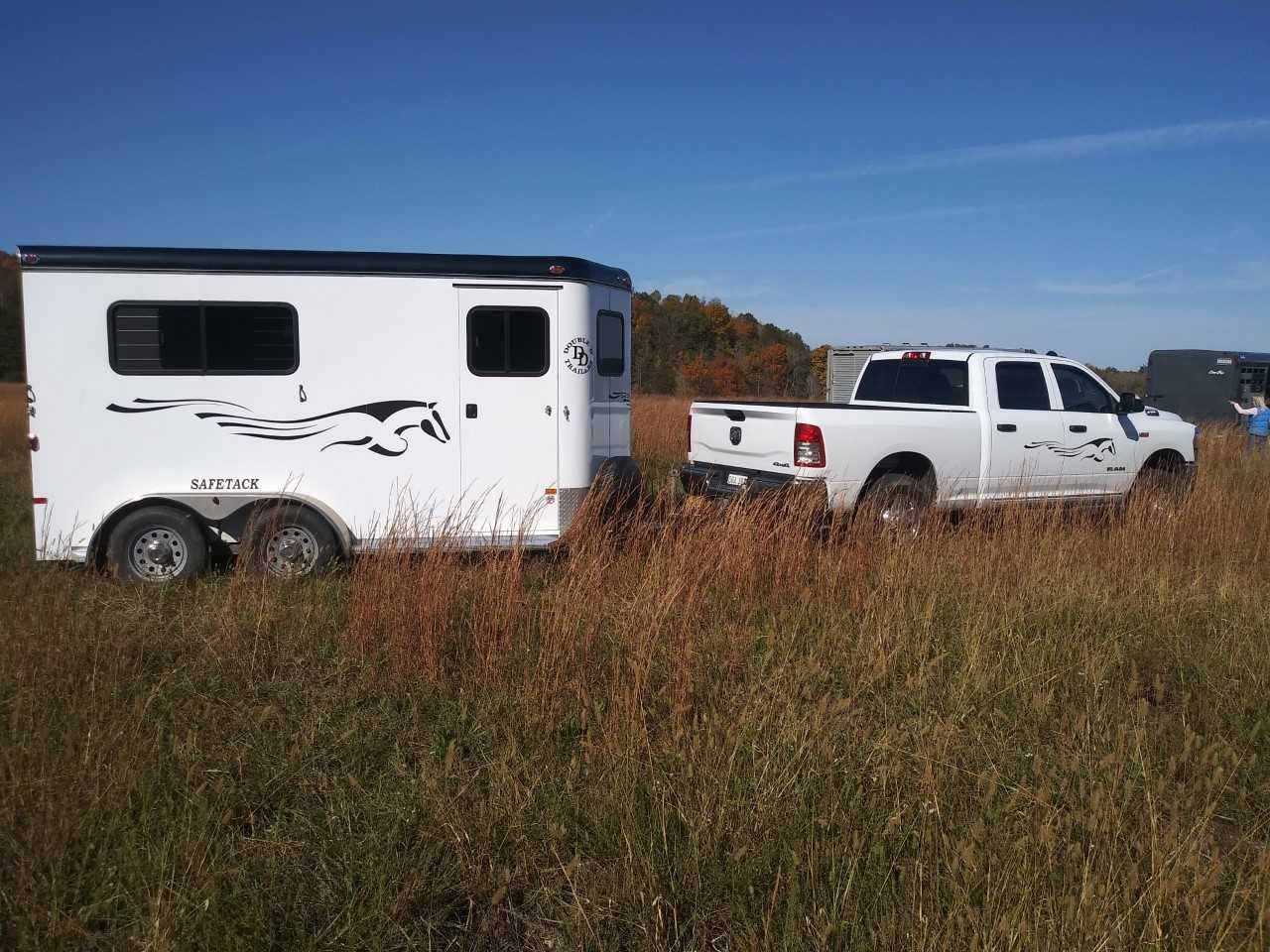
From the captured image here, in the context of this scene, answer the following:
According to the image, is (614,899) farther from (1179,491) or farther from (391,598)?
(1179,491)

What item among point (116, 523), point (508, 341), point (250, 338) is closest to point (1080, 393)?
point (508, 341)

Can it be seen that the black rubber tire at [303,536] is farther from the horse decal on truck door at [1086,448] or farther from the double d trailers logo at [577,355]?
the horse decal on truck door at [1086,448]

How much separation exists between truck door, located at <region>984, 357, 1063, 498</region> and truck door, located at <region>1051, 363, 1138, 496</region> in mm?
178

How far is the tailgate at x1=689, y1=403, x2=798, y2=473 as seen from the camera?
7562 mm

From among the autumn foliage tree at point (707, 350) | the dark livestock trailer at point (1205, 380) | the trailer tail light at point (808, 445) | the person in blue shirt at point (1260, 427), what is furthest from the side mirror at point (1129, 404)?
the autumn foliage tree at point (707, 350)

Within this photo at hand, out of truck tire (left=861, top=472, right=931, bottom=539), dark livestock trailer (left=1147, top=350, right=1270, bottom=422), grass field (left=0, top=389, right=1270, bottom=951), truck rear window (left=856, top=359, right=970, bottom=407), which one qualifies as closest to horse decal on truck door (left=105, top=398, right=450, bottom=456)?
grass field (left=0, top=389, right=1270, bottom=951)

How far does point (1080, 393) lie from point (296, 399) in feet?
25.5

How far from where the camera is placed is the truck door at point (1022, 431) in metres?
8.37

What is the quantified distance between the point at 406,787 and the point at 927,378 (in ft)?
23.5

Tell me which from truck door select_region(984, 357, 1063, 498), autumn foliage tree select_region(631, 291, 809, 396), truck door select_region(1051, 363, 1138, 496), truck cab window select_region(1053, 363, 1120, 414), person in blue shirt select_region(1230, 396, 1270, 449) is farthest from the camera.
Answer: autumn foliage tree select_region(631, 291, 809, 396)

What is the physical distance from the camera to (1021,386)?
28.6 ft

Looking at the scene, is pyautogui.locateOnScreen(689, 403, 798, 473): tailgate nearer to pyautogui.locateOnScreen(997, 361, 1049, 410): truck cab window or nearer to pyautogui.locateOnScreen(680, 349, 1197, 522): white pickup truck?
pyautogui.locateOnScreen(680, 349, 1197, 522): white pickup truck

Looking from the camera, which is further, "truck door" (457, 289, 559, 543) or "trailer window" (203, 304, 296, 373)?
"truck door" (457, 289, 559, 543)

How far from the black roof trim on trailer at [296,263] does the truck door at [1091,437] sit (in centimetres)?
515
